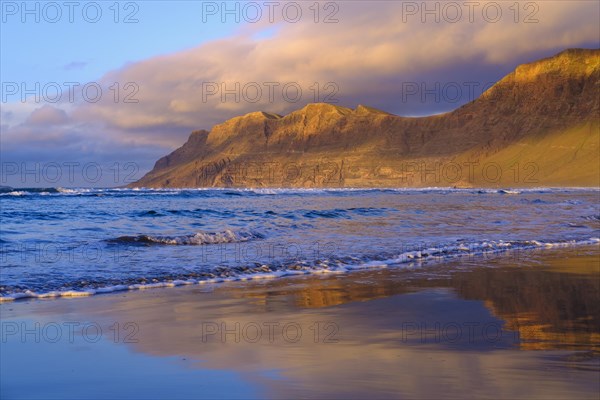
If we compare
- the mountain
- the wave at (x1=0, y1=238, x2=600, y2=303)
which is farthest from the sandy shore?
the mountain

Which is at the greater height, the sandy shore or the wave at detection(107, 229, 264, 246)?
Result: the wave at detection(107, 229, 264, 246)

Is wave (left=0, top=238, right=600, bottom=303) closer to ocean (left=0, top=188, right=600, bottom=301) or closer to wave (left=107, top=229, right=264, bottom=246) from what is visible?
ocean (left=0, top=188, right=600, bottom=301)

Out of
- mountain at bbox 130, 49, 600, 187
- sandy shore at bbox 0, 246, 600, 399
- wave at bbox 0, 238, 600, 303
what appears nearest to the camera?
sandy shore at bbox 0, 246, 600, 399

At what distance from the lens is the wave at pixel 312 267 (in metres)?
8.38

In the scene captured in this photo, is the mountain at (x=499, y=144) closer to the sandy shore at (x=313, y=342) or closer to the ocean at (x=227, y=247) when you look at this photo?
the ocean at (x=227, y=247)

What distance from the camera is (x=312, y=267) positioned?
10836 mm

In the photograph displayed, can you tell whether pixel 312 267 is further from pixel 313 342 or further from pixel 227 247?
pixel 313 342

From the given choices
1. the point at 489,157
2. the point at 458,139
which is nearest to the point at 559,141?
the point at 489,157

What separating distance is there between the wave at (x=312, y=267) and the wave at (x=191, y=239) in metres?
4.57

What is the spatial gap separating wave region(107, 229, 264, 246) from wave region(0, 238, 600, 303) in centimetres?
457

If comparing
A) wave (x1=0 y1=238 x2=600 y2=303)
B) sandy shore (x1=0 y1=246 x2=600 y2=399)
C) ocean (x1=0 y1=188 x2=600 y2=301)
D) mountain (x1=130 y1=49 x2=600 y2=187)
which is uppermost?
mountain (x1=130 y1=49 x2=600 y2=187)

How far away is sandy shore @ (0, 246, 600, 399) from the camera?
4.05 meters

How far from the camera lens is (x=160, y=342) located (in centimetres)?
535

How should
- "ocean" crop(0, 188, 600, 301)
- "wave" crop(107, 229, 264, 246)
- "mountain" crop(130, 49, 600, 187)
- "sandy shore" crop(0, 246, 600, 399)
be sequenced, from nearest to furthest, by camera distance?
"sandy shore" crop(0, 246, 600, 399) → "ocean" crop(0, 188, 600, 301) → "wave" crop(107, 229, 264, 246) → "mountain" crop(130, 49, 600, 187)
